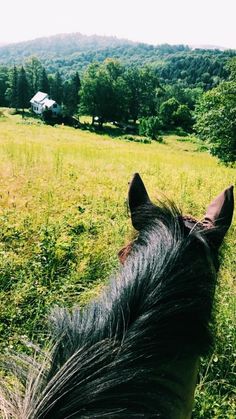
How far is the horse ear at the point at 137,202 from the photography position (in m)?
1.82

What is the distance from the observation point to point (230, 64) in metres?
23.5

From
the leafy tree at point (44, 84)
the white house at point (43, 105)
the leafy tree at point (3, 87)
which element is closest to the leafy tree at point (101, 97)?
the white house at point (43, 105)

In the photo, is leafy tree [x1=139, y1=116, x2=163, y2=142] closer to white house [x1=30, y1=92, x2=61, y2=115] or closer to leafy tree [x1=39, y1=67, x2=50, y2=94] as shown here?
white house [x1=30, y1=92, x2=61, y2=115]

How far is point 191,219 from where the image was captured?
6.39 feet

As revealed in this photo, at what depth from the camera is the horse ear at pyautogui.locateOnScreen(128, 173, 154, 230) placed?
1.82 metres

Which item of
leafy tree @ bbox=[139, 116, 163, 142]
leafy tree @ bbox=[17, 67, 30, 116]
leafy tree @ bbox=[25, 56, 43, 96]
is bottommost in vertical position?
leafy tree @ bbox=[139, 116, 163, 142]

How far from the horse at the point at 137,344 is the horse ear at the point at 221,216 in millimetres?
88

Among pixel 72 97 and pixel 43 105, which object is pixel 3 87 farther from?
pixel 72 97

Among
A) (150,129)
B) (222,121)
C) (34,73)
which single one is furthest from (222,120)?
(34,73)

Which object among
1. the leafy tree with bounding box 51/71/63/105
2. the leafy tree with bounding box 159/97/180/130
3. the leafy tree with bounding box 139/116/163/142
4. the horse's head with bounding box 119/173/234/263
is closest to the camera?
the horse's head with bounding box 119/173/234/263

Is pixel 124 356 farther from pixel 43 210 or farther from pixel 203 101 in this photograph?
pixel 203 101

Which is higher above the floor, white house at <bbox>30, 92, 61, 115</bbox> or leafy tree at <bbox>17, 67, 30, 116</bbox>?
leafy tree at <bbox>17, 67, 30, 116</bbox>

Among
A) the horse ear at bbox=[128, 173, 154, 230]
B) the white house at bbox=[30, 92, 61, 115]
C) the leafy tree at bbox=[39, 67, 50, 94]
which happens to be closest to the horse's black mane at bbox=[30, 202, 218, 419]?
the horse ear at bbox=[128, 173, 154, 230]

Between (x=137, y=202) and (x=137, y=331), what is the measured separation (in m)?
0.80
